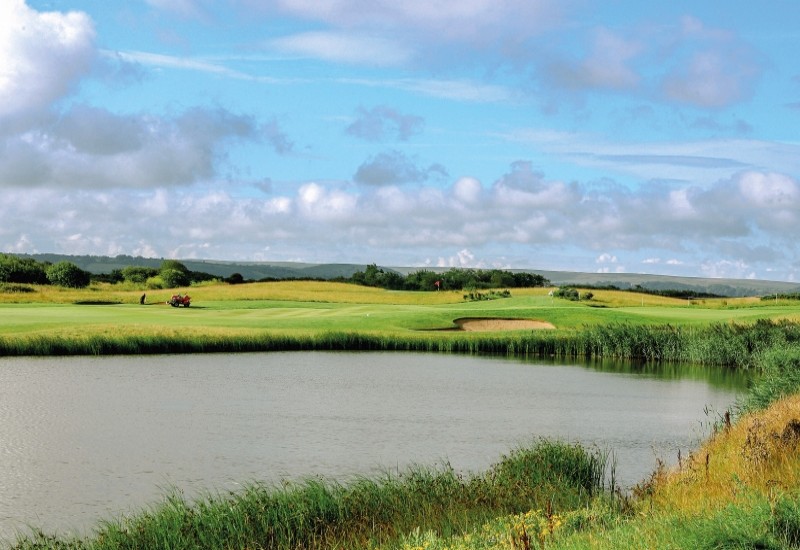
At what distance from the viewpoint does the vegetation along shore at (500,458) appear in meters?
8.77

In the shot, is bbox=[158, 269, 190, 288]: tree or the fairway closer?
the fairway

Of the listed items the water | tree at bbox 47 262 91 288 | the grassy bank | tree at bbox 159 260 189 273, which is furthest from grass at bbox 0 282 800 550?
tree at bbox 159 260 189 273

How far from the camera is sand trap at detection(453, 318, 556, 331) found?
5141cm

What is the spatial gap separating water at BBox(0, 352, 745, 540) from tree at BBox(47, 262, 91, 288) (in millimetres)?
42821

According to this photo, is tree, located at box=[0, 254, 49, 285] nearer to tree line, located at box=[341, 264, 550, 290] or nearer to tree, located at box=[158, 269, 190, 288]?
tree, located at box=[158, 269, 190, 288]

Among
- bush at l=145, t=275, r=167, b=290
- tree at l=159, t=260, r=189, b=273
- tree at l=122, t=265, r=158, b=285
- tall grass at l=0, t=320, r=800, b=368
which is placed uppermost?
tree at l=159, t=260, r=189, b=273

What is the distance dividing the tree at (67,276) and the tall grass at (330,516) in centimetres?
6934

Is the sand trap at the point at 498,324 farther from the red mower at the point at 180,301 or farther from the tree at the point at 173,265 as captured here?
the tree at the point at 173,265

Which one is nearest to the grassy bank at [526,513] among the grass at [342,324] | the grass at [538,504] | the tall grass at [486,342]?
the grass at [538,504]

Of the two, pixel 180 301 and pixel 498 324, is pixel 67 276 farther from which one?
pixel 498 324

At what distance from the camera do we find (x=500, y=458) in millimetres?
Answer: 16453

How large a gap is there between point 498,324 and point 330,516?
136 ft

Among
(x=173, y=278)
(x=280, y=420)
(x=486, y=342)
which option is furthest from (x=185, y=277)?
(x=280, y=420)

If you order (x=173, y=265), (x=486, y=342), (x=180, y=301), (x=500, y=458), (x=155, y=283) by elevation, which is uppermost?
(x=173, y=265)
